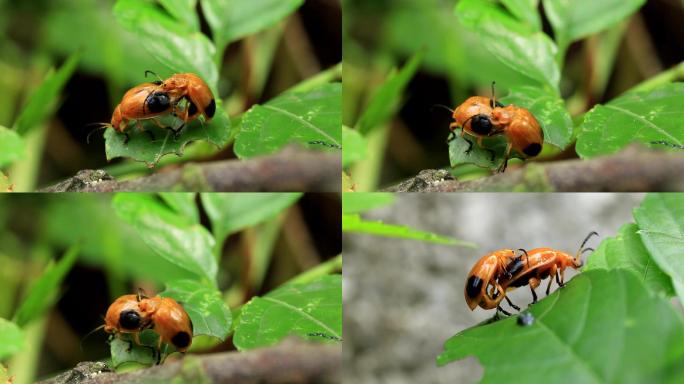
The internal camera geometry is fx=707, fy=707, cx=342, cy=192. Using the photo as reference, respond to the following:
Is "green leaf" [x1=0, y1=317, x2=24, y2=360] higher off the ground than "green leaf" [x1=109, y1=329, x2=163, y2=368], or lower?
higher

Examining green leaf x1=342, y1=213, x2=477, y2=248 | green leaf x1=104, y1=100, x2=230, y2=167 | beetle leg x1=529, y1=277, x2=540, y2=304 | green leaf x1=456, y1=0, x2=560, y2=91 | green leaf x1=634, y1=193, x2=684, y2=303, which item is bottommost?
beetle leg x1=529, y1=277, x2=540, y2=304

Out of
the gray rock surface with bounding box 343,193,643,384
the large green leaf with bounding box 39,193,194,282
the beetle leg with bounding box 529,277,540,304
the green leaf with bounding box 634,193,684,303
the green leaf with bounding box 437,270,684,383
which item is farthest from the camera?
the gray rock surface with bounding box 343,193,643,384

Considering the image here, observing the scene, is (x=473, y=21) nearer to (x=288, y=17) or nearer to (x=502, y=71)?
(x=502, y=71)

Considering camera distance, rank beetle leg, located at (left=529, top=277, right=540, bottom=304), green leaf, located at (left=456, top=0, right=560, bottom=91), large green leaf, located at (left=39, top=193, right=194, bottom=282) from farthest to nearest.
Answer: large green leaf, located at (left=39, top=193, right=194, bottom=282) → green leaf, located at (left=456, top=0, right=560, bottom=91) → beetle leg, located at (left=529, top=277, right=540, bottom=304)

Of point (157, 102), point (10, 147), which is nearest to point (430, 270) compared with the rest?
point (157, 102)

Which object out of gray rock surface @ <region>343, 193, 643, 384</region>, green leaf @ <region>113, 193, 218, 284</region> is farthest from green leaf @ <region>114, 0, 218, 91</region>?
gray rock surface @ <region>343, 193, 643, 384</region>

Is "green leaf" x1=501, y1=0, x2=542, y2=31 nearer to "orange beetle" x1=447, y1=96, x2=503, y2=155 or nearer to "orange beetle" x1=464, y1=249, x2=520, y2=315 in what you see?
"orange beetle" x1=447, y1=96, x2=503, y2=155

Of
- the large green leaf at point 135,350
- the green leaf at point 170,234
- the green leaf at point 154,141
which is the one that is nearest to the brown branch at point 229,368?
the large green leaf at point 135,350

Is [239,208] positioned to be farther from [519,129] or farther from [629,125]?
[629,125]
